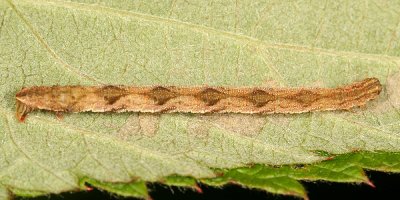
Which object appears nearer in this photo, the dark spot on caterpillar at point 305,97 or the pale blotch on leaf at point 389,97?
the dark spot on caterpillar at point 305,97

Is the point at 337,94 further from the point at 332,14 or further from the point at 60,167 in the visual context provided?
the point at 60,167

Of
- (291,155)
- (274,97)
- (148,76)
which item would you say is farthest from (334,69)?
(148,76)

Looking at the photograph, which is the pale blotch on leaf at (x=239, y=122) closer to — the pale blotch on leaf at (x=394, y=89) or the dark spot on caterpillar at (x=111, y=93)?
the dark spot on caterpillar at (x=111, y=93)

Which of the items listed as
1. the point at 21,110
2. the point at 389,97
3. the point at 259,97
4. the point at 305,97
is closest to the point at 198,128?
the point at 259,97

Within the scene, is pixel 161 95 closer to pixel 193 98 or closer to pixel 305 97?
pixel 193 98

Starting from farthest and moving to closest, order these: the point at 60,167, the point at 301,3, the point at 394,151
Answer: the point at 301,3 → the point at 394,151 → the point at 60,167

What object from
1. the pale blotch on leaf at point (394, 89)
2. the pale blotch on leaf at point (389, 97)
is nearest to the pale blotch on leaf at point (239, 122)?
the pale blotch on leaf at point (389, 97)

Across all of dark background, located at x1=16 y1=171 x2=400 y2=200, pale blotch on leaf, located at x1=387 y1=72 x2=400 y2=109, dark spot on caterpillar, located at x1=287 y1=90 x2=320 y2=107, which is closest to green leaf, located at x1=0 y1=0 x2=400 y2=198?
pale blotch on leaf, located at x1=387 y1=72 x2=400 y2=109
